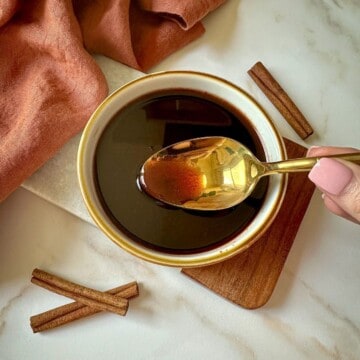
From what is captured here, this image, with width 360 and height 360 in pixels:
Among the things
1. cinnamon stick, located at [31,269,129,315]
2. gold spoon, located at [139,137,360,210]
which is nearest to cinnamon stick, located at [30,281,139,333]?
cinnamon stick, located at [31,269,129,315]

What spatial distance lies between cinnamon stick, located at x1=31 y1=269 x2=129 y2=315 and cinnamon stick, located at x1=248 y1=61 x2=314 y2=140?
0.35 metres

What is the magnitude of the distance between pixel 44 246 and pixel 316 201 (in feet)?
1.27

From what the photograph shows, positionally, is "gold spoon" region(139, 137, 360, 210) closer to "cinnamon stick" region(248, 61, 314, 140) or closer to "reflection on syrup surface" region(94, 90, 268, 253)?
"reflection on syrup surface" region(94, 90, 268, 253)

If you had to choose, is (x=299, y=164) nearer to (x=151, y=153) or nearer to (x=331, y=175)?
(x=331, y=175)

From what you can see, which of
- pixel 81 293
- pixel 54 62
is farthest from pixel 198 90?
pixel 81 293

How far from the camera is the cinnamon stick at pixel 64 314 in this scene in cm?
64

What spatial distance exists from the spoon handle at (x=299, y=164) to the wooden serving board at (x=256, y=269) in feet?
0.37

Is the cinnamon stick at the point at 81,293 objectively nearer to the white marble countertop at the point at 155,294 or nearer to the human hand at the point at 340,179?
the white marble countertop at the point at 155,294

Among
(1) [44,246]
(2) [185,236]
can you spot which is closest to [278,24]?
(2) [185,236]

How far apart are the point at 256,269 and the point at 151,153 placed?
209 millimetres

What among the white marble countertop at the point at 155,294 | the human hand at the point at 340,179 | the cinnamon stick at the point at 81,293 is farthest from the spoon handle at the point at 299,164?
the cinnamon stick at the point at 81,293

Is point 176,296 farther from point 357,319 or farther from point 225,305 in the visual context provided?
point 357,319

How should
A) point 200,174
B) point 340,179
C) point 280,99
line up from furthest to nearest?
point 280,99 < point 200,174 < point 340,179

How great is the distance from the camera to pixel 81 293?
653 mm
